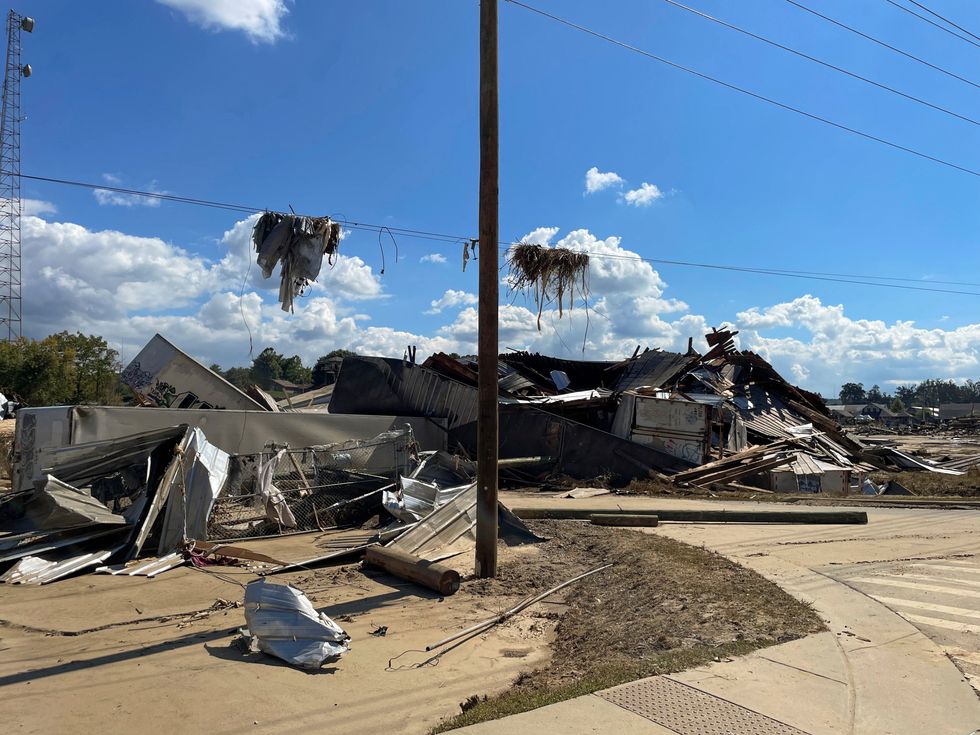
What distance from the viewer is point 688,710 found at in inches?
169

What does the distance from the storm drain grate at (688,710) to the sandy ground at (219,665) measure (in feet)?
3.62

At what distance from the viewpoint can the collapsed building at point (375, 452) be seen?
977cm

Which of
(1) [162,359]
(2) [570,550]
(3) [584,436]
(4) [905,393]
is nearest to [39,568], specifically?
(2) [570,550]

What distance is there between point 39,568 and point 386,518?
5476mm

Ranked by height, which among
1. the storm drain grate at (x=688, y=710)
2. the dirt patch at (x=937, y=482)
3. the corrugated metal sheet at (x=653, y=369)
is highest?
the corrugated metal sheet at (x=653, y=369)

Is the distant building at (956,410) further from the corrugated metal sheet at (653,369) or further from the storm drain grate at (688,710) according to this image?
the storm drain grate at (688,710)

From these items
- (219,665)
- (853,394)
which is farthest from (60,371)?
(853,394)

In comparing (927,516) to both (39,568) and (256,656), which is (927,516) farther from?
(39,568)

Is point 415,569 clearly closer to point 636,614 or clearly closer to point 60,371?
point 636,614

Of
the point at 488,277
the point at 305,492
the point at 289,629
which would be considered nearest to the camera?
the point at 289,629

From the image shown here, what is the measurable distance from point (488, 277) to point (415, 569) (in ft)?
11.8

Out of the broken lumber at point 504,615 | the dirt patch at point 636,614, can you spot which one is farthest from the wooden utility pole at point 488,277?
the dirt patch at point 636,614

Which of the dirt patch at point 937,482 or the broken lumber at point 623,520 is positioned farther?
the dirt patch at point 937,482

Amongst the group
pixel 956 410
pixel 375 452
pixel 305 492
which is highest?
pixel 956 410
